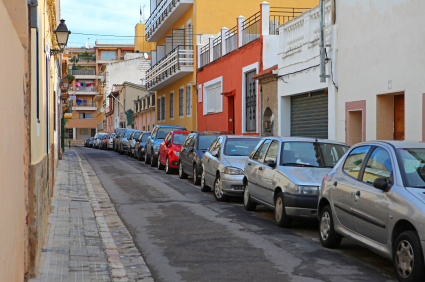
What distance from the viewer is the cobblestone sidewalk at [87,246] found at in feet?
19.7

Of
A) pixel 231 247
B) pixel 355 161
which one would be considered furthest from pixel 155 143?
pixel 355 161

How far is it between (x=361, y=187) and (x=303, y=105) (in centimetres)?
1210

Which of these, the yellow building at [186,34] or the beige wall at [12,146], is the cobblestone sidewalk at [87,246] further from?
the yellow building at [186,34]

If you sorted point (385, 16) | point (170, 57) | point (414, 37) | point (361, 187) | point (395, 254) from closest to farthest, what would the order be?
point (395, 254) < point (361, 187) < point (414, 37) < point (385, 16) < point (170, 57)

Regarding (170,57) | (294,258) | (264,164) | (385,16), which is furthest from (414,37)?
(170,57)

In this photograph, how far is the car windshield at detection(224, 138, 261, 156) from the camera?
509 inches

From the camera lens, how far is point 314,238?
321 inches

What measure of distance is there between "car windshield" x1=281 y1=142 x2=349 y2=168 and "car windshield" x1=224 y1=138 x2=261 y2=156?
323cm

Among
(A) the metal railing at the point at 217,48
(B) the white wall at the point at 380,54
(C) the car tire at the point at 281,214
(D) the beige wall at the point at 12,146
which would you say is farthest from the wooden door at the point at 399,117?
(A) the metal railing at the point at 217,48

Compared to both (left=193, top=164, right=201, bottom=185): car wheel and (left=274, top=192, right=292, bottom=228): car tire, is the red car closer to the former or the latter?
(left=193, top=164, right=201, bottom=185): car wheel

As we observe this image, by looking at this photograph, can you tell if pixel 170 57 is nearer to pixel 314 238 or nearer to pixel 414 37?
pixel 414 37

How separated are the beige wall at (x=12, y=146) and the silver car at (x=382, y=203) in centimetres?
369

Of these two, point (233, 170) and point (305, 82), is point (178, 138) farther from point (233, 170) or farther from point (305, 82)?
point (233, 170)

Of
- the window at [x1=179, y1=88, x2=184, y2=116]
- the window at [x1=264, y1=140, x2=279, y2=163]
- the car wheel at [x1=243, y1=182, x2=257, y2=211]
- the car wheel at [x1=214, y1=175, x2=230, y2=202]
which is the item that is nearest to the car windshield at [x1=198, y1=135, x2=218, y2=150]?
the car wheel at [x1=214, y1=175, x2=230, y2=202]
